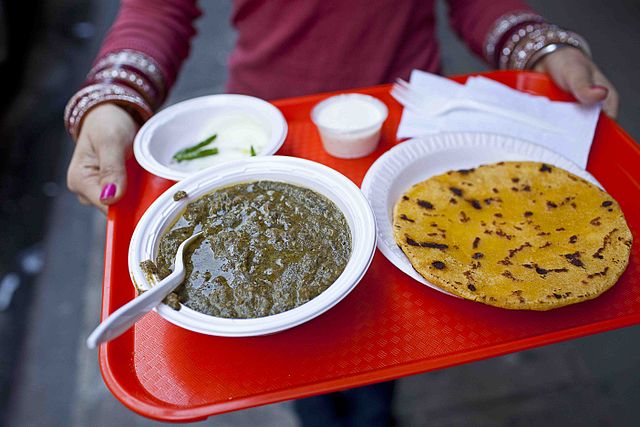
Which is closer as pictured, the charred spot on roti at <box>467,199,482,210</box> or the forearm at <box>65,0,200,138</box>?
the charred spot on roti at <box>467,199,482,210</box>

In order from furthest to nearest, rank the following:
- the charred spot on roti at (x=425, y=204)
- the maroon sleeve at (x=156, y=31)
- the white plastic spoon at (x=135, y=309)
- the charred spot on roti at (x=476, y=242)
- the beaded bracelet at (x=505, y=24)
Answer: the beaded bracelet at (x=505, y=24) → the maroon sleeve at (x=156, y=31) → the charred spot on roti at (x=425, y=204) → the charred spot on roti at (x=476, y=242) → the white plastic spoon at (x=135, y=309)

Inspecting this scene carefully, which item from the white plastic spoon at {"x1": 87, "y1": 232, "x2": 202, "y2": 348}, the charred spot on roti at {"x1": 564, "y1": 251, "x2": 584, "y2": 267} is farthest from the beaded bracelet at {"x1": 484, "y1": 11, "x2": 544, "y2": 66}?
the white plastic spoon at {"x1": 87, "y1": 232, "x2": 202, "y2": 348}

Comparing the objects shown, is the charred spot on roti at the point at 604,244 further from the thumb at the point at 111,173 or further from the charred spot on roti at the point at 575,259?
the thumb at the point at 111,173

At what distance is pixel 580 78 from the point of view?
70.8 inches

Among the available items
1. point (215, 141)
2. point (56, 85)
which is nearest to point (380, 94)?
point (215, 141)

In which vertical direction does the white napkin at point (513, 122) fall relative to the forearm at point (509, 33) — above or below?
below

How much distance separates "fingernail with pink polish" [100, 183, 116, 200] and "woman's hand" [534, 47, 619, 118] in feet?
5.17

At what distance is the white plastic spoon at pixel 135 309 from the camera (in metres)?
0.99

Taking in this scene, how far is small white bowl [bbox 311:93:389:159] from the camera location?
5.55ft

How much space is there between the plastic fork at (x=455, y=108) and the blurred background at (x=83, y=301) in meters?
1.26

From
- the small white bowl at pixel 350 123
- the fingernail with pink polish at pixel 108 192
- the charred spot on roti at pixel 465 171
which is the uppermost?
the charred spot on roti at pixel 465 171

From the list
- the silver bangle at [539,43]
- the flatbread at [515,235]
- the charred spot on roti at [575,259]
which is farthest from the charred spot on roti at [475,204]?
the silver bangle at [539,43]

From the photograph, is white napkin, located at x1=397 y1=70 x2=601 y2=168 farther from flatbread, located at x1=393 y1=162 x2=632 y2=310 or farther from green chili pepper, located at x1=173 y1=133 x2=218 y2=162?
green chili pepper, located at x1=173 y1=133 x2=218 y2=162

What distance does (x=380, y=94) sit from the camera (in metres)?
1.98
